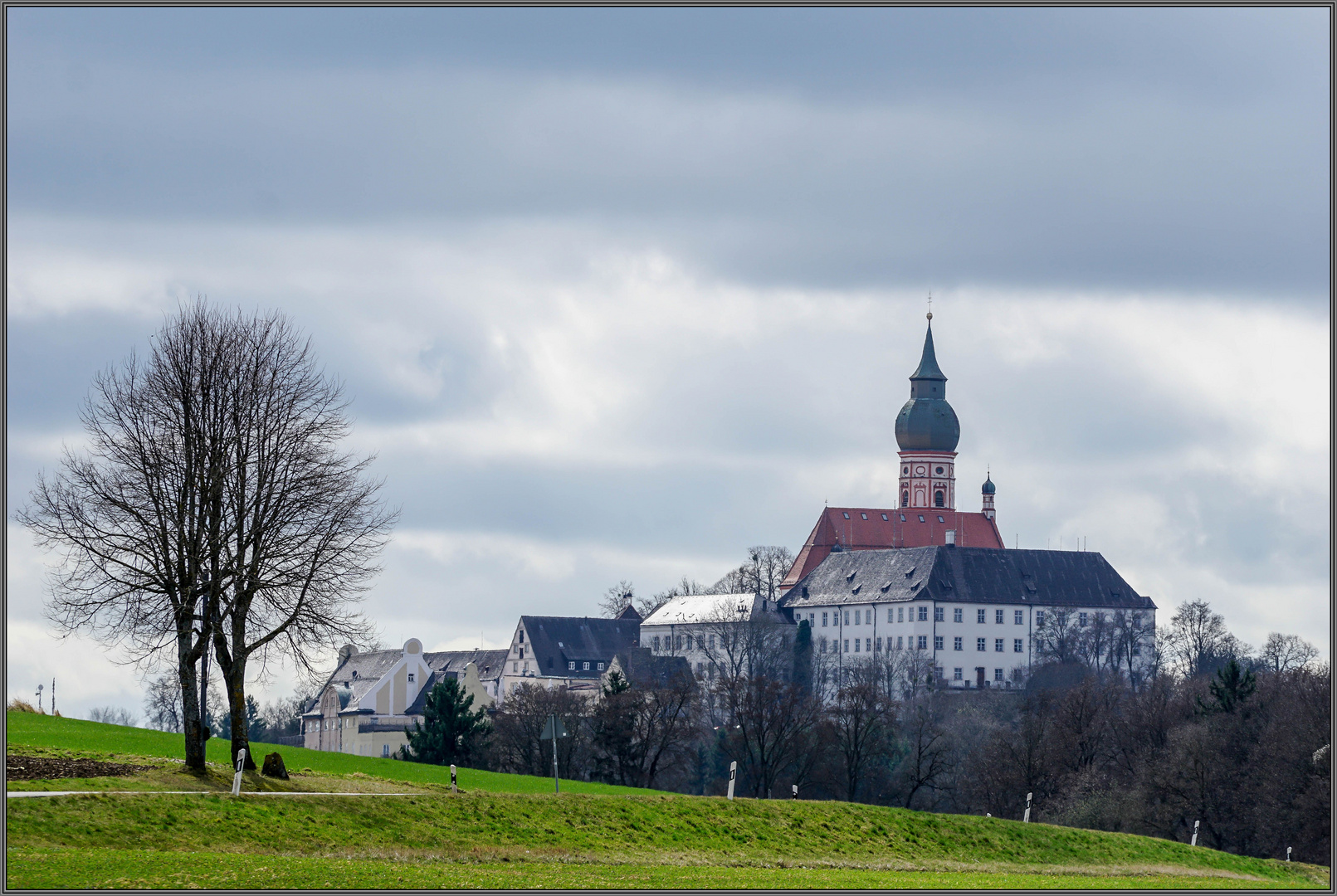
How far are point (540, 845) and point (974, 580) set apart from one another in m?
139

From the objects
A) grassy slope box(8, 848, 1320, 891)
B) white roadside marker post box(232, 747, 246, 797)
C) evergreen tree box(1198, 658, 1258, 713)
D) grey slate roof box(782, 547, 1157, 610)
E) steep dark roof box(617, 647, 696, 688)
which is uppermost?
grey slate roof box(782, 547, 1157, 610)

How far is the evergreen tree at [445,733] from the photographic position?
80812mm

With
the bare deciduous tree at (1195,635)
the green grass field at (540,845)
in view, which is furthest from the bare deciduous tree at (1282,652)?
the green grass field at (540,845)

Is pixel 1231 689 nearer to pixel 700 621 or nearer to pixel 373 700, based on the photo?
pixel 700 621

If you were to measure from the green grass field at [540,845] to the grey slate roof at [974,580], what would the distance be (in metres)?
118

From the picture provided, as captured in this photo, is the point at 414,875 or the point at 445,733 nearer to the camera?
the point at 414,875

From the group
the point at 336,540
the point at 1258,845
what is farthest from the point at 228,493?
the point at 1258,845

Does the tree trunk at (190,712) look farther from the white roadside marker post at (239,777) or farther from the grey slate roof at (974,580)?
the grey slate roof at (974,580)

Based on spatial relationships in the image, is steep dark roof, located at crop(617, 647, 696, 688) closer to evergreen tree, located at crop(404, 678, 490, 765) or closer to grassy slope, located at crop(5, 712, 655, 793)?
evergreen tree, located at crop(404, 678, 490, 765)

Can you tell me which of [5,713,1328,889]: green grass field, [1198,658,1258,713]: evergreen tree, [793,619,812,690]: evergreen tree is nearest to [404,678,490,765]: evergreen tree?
[5,713,1328,889]: green grass field

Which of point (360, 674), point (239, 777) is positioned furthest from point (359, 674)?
point (239, 777)

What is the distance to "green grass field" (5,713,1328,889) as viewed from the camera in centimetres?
2773

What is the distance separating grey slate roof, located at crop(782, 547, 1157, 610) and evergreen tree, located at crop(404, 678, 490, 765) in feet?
301

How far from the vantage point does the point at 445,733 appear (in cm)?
8100
